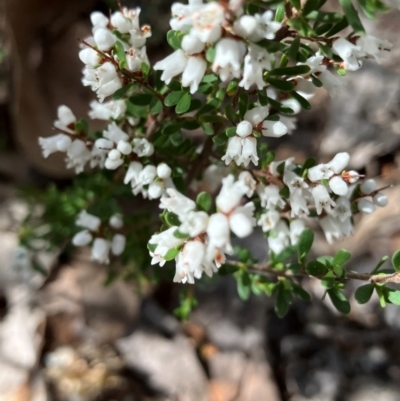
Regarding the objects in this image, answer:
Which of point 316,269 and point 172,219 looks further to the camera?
point 316,269

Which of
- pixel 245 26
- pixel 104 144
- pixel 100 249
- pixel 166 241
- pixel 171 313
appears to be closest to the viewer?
pixel 245 26

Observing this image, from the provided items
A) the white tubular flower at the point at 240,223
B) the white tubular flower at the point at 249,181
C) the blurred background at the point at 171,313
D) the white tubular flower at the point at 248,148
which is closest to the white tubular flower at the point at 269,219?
the white tubular flower at the point at 249,181

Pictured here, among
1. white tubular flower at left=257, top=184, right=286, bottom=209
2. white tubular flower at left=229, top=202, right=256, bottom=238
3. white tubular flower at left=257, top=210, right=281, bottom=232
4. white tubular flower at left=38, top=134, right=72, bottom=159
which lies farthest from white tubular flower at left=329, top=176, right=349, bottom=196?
white tubular flower at left=38, top=134, right=72, bottom=159

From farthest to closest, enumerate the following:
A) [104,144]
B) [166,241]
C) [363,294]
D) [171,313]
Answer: [171,313]
[104,144]
[363,294]
[166,241]

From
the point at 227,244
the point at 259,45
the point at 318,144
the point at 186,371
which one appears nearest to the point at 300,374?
the point at 186,371

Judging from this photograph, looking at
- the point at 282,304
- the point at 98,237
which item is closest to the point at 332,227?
the point at 282,304

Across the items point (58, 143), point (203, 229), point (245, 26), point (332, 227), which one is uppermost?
point (245, 26)

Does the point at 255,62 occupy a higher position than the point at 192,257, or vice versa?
the point at 255,62

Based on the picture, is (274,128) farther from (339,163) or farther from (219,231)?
(219,231)

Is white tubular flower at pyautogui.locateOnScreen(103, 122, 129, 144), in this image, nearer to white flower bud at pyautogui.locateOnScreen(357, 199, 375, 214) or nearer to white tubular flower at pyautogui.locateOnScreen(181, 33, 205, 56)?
white tubular flower at pyautogui.locateOnScreen(181, 33, 205, 56)
